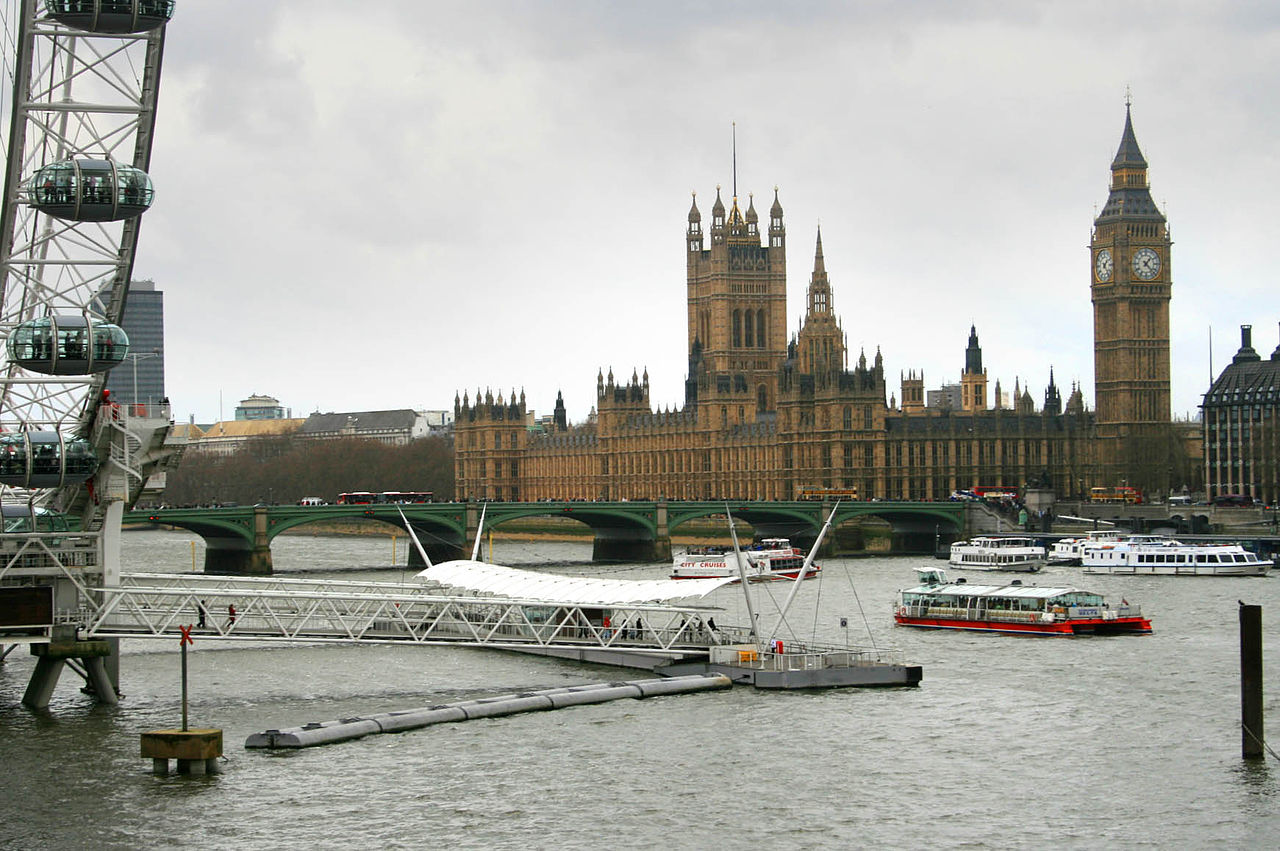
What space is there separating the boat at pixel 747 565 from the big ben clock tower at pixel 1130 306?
54816 mm

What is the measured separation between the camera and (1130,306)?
145 metres

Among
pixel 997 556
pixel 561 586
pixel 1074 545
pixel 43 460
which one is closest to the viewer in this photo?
pixel 43 460

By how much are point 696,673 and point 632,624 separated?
4.06m

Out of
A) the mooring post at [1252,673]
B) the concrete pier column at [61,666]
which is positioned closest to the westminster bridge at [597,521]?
the concrete pier column at [61,666]

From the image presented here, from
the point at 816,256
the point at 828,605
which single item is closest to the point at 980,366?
the point at 816,256

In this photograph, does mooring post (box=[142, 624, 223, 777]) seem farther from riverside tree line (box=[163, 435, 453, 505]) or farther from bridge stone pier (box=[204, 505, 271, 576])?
riverside tree line (box=[163, 435, 453, 505])

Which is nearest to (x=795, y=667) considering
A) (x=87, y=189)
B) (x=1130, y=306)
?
(x=87, y=189)

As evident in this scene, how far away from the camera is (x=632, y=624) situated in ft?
170

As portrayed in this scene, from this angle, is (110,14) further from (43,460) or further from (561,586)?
(561,586)

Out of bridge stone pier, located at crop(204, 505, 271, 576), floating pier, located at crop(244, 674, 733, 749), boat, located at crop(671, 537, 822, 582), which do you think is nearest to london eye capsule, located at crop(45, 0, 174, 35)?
floating pier, located at crop(244, 674, 733, 749)

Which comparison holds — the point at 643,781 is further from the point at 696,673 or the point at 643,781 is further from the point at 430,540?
the point at 430,540

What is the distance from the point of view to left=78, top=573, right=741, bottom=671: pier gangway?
4353cm

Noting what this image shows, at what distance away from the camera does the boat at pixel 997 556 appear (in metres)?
93.9

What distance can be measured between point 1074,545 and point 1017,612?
41.1 metres
